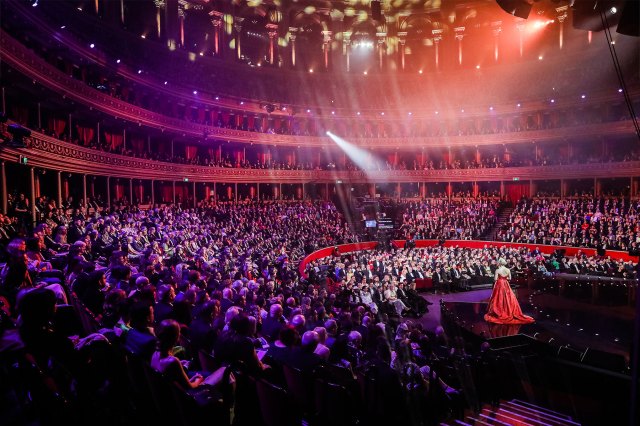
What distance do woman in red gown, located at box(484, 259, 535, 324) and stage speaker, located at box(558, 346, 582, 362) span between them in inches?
194

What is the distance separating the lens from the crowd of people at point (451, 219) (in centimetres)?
2839

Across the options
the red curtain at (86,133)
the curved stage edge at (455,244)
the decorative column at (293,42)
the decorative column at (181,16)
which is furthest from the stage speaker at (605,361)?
the decorative column at (293,42)

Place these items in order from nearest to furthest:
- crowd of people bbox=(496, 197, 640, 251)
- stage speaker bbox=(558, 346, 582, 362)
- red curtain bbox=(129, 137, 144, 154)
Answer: stage speaker bbox=(558, 346, 582, 362) → crowd of people bbox=(496, 197, 640, 251) → red curtain bbox=(129, 137, 144, 154)

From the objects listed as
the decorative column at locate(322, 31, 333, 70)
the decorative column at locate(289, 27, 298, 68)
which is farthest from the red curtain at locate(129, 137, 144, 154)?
the decorative column at locate(322, 31, 333, 70)

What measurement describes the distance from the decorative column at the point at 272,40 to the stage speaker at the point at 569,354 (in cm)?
3543

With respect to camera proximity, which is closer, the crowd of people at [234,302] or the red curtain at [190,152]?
the crowd of people at [234,302]

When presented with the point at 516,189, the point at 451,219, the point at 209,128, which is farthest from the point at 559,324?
the point at 516,189

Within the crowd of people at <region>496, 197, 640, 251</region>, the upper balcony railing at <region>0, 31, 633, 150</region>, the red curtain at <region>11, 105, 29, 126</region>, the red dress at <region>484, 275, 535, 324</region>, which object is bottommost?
the red dress at <region>484, 275, 535, 324</region>

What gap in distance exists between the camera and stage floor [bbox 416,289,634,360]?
11.1m

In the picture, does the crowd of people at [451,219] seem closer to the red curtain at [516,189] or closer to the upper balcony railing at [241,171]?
the upper balcony railing at [241,171]

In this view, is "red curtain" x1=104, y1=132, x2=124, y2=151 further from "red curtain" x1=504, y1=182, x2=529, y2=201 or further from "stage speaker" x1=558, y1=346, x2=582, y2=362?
"red curtain" x1=504, y1=182, x2=529, y2=201

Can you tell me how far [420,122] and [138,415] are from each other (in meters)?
37.2

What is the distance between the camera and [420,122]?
37812 mm

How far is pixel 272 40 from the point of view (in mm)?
38562
